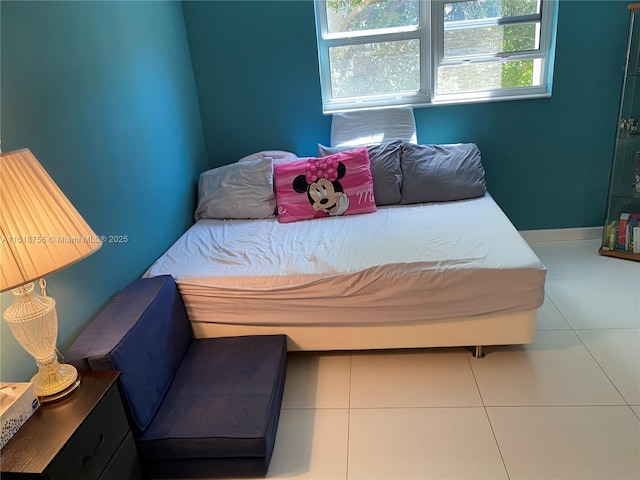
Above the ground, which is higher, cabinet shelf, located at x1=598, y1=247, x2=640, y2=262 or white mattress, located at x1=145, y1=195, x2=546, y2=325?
white mattress, located at x1=145, y1=195, x2=546, y2=325

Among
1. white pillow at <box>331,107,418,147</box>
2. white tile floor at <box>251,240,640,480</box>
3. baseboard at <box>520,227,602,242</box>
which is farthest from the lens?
baseboard at <box>520,227,602,242</box>

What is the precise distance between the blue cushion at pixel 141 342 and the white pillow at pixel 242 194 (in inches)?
34.1

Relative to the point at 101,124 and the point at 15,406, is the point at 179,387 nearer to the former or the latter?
the point at 15,406

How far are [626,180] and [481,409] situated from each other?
202cm

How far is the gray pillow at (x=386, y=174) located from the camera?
286cm

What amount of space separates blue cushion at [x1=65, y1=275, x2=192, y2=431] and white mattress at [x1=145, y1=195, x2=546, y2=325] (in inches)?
6.4

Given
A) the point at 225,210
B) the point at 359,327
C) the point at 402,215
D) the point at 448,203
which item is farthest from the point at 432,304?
the point at 225,210

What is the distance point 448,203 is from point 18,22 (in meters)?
2.24

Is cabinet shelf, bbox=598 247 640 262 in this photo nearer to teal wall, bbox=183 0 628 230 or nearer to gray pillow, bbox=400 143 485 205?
teal wall, bbox=183 0 628 230

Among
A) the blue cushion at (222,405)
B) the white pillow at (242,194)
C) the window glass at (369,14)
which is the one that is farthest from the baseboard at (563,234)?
the blue cushion at (222,405)

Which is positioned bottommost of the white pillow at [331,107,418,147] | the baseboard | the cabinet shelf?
the cabinet shelf

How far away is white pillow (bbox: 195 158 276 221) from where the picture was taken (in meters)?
2.87

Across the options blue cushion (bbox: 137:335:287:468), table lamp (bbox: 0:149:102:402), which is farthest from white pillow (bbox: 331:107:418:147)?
table lamp (bbox: 0:149:102:402)

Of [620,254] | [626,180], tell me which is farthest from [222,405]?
[626,180]
